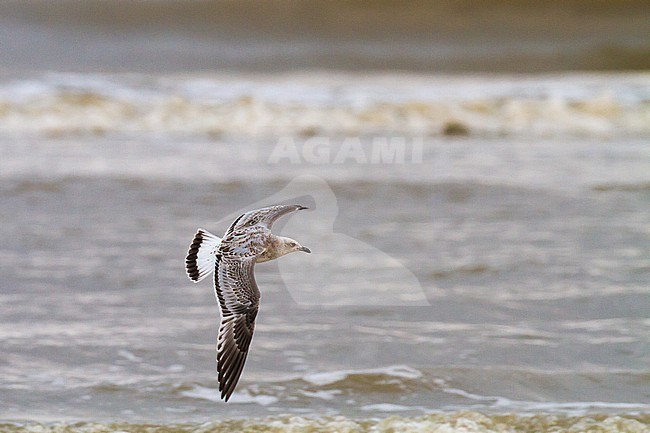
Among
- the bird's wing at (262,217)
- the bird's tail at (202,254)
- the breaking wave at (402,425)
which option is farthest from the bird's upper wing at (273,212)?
the breaking wave at (402,425)

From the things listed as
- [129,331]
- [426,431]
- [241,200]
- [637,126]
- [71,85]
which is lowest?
[426,431]

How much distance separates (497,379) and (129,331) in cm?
133

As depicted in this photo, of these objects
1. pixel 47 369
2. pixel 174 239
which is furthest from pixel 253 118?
pixel 47 369

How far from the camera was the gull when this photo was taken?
1.95m

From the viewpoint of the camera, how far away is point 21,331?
3455 mm

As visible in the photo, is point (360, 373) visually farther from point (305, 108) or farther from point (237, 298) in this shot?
point (305, 108)

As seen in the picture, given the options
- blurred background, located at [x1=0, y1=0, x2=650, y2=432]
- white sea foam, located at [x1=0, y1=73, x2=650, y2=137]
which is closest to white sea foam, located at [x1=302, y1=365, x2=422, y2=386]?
blurred background, located at [x1=0, y1=0, x2=650, y2=432]

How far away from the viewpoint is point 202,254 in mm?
2020

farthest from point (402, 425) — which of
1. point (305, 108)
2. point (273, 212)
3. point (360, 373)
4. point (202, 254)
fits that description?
point (305, 108)

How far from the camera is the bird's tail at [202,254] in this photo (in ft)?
6.38

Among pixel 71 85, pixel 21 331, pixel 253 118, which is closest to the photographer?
pixel 21 331

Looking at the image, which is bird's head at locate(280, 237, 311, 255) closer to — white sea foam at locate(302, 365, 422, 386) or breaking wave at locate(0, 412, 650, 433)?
breaking wave at locate(0, 412, 650, 433)

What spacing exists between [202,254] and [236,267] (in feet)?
0.26

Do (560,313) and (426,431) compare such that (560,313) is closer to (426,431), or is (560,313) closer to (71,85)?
(426,431)
